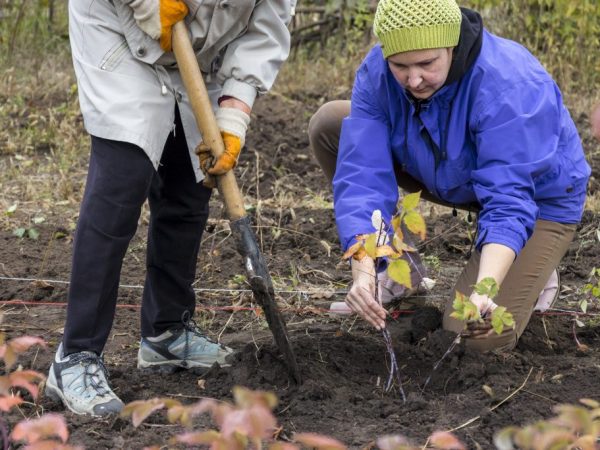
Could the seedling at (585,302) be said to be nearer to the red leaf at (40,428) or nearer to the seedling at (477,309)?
the seedling at (477,309)

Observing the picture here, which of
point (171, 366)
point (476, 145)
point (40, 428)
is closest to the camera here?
point (40, 428)

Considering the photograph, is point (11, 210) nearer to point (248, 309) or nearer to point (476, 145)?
point (248, 309)

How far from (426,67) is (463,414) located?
3.55 ft

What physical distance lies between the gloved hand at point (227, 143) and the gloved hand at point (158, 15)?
0.31 metres

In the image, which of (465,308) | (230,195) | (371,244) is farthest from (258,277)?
(465,308)

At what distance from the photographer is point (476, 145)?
134 inches

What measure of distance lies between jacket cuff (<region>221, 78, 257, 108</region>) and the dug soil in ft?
2.78

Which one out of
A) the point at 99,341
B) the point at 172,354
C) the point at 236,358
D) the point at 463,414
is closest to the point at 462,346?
the point at 463,414

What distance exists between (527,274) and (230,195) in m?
1.27

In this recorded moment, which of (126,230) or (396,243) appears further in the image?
(126,230)

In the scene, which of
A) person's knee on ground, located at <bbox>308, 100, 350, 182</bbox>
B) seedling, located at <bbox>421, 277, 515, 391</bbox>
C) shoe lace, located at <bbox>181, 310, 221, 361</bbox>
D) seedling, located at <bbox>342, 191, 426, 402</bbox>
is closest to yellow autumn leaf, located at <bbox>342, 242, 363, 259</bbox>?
seedling, located at <bbox>342, 191, 426, 402</bbox>

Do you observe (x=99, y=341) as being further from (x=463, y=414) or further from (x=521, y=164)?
(x=521, y=164)

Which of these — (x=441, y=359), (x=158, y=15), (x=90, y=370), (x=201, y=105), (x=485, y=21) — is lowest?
(x=441, y=359)

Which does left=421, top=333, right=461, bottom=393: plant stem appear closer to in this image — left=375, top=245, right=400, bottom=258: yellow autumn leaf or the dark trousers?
left=375, top=245, right=400, bottom=258: yellow autumn leaf
